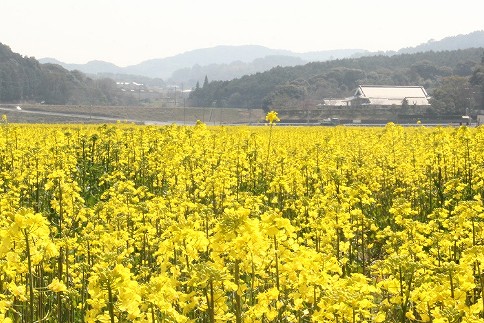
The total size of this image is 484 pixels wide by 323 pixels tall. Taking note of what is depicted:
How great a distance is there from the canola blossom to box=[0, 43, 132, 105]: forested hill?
99305mm

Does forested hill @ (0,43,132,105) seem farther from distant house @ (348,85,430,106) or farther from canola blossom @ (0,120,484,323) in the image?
canola blossom @ (0,120,484,323)

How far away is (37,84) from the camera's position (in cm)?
11269

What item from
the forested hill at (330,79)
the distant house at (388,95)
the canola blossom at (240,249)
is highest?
the forested hill at (330,79)

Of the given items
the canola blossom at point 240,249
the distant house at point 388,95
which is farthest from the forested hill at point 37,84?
the canola blossom at point 240,249

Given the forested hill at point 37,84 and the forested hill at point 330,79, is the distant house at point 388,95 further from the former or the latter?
the forested hill at point 37,84

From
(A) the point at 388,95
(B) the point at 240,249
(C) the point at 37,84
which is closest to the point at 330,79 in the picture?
(A) the point at 388,95

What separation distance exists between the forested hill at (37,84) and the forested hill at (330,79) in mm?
26575

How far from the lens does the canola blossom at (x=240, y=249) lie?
372 cm

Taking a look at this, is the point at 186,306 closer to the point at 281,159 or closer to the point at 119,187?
the point at 119,187

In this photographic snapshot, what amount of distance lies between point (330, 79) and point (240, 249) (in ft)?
421

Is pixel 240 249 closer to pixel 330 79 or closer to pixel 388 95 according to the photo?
pixel 388 95

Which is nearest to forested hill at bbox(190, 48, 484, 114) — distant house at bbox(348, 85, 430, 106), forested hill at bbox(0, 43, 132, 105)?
distant house at bbox(348, 85, 430, 106)

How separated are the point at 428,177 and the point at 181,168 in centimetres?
586

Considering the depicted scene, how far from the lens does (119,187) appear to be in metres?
8.96
